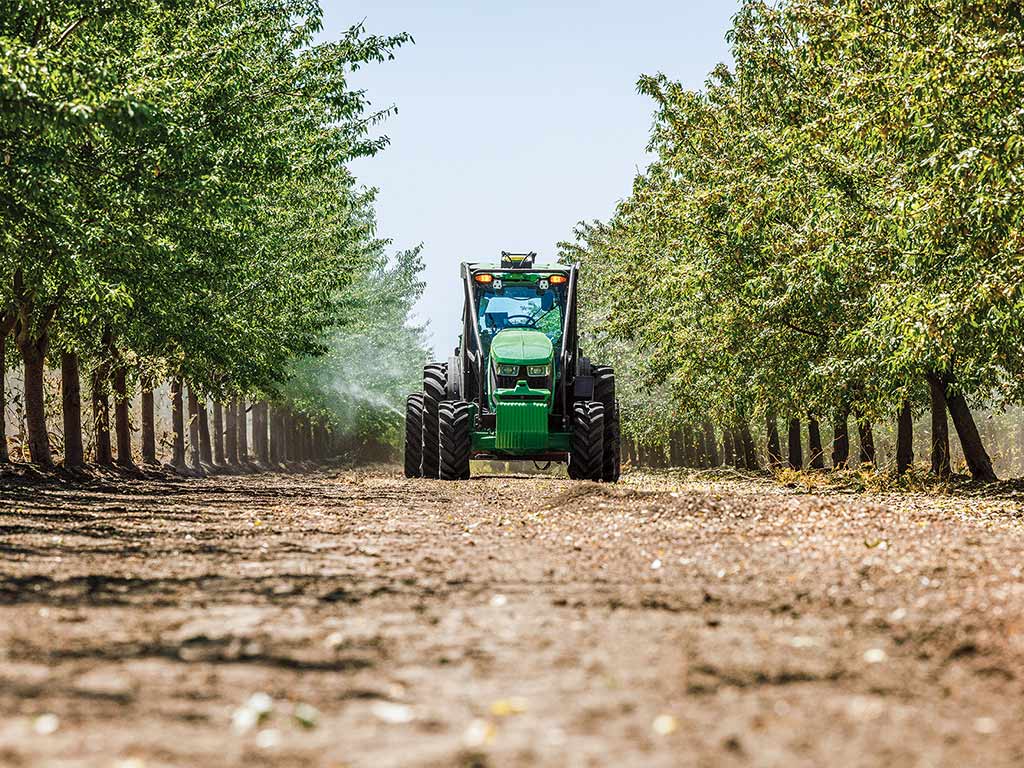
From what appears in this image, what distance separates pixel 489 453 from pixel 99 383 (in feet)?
37.8

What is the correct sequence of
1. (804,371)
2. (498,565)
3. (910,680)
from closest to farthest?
1. (910,680)
2. (498,565)
3. (804,371)

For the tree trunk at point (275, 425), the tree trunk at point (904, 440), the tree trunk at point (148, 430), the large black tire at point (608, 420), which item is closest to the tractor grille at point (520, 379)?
the large black tire at point (608, 420)

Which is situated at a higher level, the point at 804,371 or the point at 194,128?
the point at 194,128

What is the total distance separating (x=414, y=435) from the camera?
976 inches

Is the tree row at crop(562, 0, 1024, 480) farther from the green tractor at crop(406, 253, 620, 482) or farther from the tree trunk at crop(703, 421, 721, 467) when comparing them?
the tree trunk at crop(703, 421, 721, 467)

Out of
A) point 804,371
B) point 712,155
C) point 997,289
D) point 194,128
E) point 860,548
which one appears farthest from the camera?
point 712,155

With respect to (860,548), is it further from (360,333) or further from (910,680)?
(360,333)

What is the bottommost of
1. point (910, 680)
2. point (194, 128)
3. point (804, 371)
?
point (910, 680)

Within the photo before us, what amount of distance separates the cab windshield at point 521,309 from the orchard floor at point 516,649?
10.9 metres

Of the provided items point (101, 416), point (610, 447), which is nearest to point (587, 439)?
point (610, 447)

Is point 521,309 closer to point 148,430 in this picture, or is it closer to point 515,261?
point 515,261

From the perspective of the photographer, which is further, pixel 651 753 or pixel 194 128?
pixel 194 128

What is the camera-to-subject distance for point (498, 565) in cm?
929

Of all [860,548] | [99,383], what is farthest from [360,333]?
[860,548]
